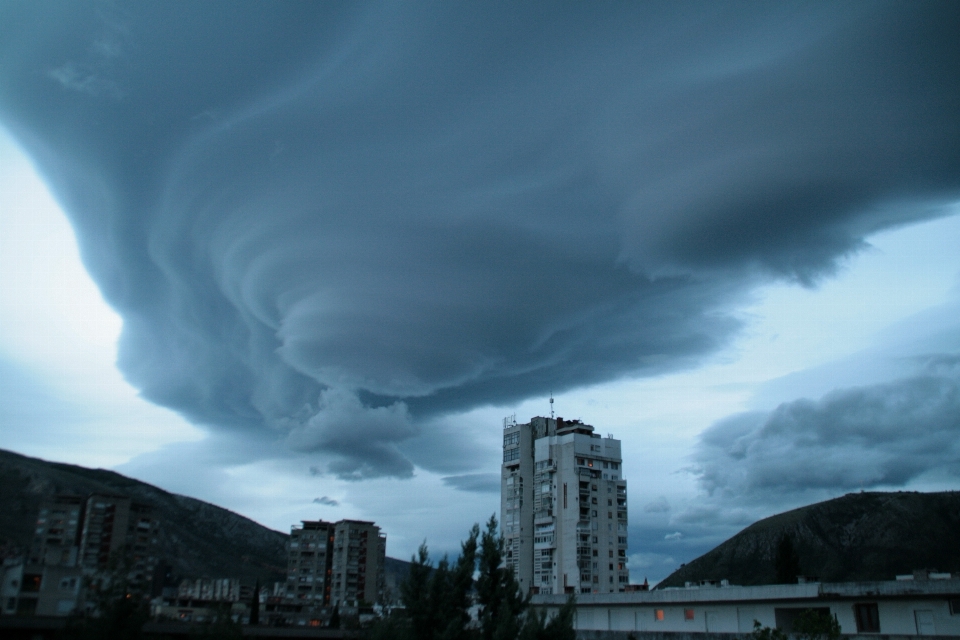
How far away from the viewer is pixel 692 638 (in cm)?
4588

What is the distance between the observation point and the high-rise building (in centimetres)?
18138

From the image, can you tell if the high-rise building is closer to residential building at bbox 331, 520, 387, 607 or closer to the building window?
residential building at bbox 331, 520, 387, 607

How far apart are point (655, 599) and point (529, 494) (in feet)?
271

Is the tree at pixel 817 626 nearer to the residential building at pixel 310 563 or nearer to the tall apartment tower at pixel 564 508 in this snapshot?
the tall apartment tower at pixel 564 508

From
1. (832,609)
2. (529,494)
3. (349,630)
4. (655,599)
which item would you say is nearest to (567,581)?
(529,494)

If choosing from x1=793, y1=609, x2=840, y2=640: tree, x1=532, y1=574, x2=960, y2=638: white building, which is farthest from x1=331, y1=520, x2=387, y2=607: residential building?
x1=793, y1=609, x2=840, y2=640: tree

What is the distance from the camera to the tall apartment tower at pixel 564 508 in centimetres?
12350

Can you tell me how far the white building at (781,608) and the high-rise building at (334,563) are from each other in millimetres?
137864

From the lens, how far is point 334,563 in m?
185

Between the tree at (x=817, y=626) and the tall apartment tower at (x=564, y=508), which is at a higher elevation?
the tall apartment tower at (x=564, y=508)

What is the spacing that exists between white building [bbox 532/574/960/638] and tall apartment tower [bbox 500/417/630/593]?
227ft

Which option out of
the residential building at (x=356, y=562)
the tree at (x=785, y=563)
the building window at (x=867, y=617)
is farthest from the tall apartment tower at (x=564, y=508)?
the building window at (x=867, y=617)

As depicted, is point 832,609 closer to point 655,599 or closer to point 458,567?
point 655,599

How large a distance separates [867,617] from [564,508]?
87.6m
